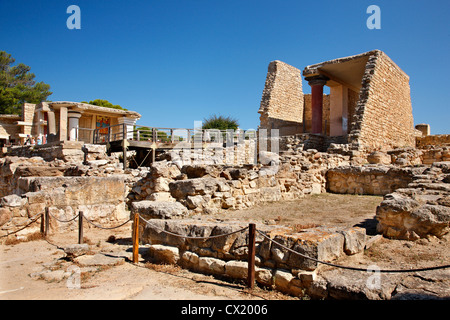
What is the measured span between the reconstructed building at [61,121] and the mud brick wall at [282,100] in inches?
354

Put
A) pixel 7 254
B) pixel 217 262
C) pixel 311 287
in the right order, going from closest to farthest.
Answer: pixel 311 287
pixel 217 262
pixel 7 254

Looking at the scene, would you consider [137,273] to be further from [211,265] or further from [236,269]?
[236,269]

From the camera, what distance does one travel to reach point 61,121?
68.1 feet

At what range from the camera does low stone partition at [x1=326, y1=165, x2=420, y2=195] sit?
8.37 meters

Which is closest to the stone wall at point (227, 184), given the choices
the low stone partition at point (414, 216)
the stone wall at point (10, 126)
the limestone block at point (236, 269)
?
the limestone block at point (236, 269)

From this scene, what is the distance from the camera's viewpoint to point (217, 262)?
13.0 ft

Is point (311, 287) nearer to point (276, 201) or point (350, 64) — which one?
point (276, 201)

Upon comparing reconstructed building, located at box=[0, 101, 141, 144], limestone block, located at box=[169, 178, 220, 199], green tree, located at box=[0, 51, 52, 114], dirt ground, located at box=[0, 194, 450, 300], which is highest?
green tree, located at box=[0, 51, 52, 114]

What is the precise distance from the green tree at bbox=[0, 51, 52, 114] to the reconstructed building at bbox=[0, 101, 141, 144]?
4.91 meters

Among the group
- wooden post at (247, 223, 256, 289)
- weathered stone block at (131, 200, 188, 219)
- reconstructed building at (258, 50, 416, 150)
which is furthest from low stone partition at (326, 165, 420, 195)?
wooden post at (247, 223, 256, 289)

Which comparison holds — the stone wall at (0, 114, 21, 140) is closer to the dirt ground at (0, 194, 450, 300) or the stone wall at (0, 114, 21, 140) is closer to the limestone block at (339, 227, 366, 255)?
the dirt ground at (0, 194, 450, 300)

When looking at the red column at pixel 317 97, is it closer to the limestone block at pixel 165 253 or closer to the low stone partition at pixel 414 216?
the low stone partition at pixel 414 216
